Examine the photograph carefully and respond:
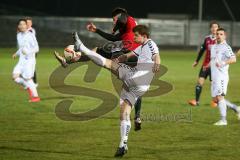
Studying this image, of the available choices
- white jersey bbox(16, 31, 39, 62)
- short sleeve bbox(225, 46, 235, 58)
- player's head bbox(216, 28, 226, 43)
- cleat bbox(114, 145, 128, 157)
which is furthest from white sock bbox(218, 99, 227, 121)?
white jersey bbox(16, 31, 39, 62)

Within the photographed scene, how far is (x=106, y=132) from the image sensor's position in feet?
41.3

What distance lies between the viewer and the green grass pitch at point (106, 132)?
33.9 ft

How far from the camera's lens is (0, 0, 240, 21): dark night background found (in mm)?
59375

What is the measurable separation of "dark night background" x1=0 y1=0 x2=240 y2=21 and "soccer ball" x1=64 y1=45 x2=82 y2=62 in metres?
47.4

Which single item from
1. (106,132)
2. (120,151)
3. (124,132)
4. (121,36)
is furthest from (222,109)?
(120,151)

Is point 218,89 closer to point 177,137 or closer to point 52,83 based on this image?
point 177,137

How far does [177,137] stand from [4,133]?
3474 millimetres

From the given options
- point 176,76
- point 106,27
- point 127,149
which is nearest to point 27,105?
point 127,149

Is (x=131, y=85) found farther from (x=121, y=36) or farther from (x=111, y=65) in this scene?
(x=121, y=36)

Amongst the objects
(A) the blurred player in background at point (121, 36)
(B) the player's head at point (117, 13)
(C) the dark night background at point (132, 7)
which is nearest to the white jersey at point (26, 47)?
(A) the blurred player in background at point (121, 36)

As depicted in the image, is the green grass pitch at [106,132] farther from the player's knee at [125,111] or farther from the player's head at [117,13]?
the player's head at [117,13]

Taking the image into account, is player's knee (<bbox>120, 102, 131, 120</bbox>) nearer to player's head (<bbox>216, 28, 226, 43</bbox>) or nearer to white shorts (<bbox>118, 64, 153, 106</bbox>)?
white shorts (<bbox>118, 64, 153, 106</bbox>)

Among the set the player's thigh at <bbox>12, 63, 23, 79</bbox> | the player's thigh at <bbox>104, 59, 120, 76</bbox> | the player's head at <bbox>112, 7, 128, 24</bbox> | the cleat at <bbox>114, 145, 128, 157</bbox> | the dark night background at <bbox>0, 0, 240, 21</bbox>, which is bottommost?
the dark night background at <bbox>0, 0, 240, 21</bbox>

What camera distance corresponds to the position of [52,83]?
2305 cm
